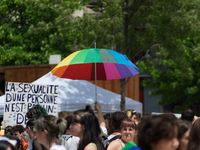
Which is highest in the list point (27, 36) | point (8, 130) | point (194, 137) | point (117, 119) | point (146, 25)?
point (27, 36)

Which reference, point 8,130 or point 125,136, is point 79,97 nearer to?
→ point 8,130

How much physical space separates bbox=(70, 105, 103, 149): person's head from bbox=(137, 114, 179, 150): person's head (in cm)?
179

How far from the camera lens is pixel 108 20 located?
11328 mm

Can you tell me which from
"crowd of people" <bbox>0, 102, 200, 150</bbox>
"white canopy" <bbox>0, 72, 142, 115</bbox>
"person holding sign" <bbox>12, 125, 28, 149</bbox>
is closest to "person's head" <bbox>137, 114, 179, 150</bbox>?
"crowd of people" <bbox>0, 102, 200, 150</bbox>

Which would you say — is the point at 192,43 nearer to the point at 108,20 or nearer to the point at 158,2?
the point at 158,2

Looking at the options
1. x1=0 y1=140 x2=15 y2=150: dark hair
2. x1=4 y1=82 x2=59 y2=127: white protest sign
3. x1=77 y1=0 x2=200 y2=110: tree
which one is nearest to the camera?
x1=0 y1=140 x2=15 y2=150: dark hair

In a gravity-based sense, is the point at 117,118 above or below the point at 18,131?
above

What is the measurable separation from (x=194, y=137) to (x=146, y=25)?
363 inches

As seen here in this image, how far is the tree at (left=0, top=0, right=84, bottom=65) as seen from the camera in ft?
64.3

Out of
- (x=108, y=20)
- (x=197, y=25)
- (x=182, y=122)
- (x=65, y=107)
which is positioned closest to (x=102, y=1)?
(x=108, y=20)

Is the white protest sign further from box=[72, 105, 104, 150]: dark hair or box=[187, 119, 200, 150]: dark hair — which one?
box=[187, 119, 200, 150]: dark hair

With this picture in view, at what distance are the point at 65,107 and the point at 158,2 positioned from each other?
5479mm

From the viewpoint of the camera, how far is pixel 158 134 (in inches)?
82.7

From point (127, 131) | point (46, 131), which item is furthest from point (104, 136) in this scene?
point (46, 131)
